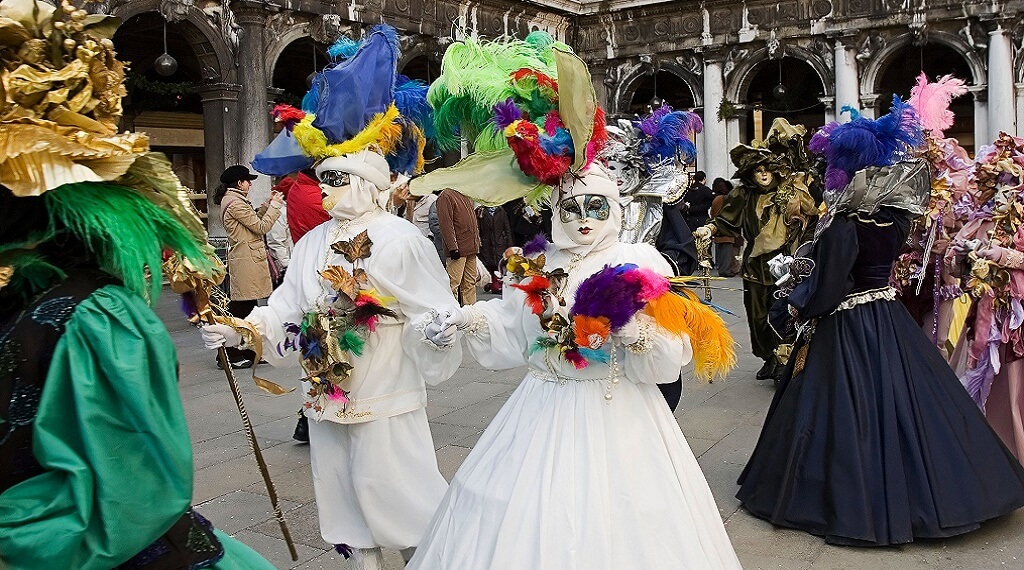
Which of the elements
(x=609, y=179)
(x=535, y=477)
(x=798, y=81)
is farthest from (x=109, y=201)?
(x=798, y=81)

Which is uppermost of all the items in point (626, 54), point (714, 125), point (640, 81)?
point (626, 54)

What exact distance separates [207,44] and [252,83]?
0.82 m

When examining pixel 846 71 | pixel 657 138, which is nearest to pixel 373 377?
pixel 657 138

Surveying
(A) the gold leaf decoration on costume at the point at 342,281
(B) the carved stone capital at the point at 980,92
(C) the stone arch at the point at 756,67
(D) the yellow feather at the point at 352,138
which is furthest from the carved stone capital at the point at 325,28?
(B) the carved stone capital at the point at 980,92

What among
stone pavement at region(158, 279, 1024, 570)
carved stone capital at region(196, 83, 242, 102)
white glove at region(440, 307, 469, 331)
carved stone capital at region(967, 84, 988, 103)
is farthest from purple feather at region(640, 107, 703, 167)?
carved stone capital at region(967, 84, 988, 103)

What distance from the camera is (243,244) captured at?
8.09m

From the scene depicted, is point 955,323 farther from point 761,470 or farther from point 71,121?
point 71,121

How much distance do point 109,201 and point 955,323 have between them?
466 centimetres

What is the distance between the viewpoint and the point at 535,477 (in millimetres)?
2619

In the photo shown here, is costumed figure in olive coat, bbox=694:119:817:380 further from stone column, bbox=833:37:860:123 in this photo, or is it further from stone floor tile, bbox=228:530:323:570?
stone column, bbox=833:37:860:123

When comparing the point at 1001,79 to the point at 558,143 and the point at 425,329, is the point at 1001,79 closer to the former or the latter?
the point at 558,143

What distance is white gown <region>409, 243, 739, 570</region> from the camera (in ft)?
8.14

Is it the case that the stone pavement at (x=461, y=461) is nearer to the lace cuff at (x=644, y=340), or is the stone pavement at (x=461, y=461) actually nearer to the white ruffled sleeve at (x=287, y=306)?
the white ruffled sleeve at (x=287, y=306)

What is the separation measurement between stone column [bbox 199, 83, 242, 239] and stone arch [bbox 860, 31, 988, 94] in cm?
1267
